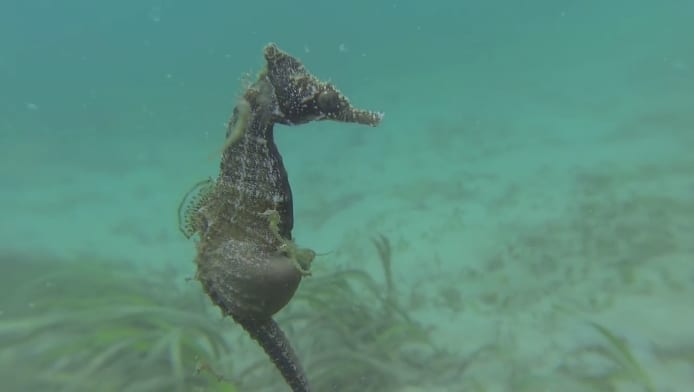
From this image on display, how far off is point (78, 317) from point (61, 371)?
50 cm

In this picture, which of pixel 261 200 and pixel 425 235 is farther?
pixel 425 235

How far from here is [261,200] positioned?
1337 millimetres

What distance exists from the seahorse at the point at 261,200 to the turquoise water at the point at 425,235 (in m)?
0.11

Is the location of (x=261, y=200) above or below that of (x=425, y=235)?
below

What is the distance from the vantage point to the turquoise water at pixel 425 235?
3312 millimetres

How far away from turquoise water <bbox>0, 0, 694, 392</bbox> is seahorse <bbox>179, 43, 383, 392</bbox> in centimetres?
11

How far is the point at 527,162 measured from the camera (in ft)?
35.9

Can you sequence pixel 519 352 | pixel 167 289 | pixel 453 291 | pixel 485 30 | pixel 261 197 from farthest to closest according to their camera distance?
pixel 485 30, pixel 167 289, pixel 453 291, pixel 519 352, pixel 261 197

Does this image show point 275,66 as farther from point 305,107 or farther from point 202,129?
point 202,129

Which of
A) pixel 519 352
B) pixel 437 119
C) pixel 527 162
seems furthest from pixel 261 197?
pixel 437 119

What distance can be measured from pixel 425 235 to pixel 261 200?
248 inches

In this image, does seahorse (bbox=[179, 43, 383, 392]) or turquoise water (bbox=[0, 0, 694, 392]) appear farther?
turquoise water (bbox=[0, 0, 694, 392])

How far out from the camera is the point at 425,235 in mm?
7422

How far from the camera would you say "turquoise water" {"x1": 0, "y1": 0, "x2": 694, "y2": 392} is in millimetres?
3312
